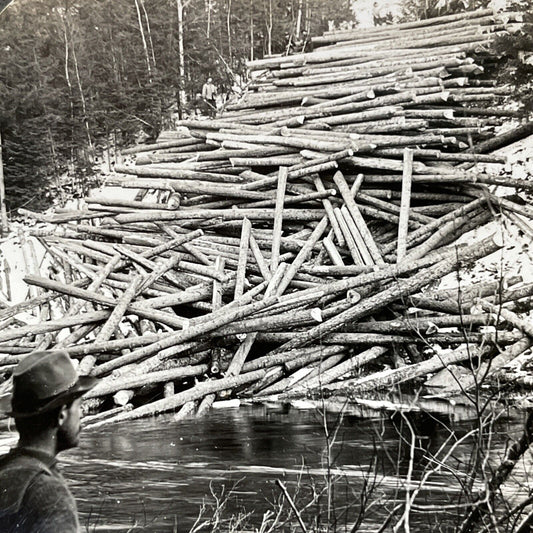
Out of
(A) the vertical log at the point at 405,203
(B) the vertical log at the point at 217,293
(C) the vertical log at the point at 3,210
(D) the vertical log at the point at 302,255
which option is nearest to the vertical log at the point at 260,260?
(D) the vertical log at the point at 302,255

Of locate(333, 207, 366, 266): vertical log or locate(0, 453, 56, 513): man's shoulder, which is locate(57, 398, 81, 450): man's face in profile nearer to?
locate(0, 453, 56, 513): man's shoulder

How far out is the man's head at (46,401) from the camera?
6.80 ft

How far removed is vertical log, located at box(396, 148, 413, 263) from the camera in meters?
12.8

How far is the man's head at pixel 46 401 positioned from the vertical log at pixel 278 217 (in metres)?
10.2

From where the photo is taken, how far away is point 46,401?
2.07m

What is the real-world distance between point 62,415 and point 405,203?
1173cm

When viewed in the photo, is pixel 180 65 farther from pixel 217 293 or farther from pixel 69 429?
pixel 69 429

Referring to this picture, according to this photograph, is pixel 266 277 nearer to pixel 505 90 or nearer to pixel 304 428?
pixel 304 428

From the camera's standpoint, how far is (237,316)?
10.7 m

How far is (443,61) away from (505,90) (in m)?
1.49

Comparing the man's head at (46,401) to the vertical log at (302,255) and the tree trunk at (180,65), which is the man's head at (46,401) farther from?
the tree trunk at (180,65)

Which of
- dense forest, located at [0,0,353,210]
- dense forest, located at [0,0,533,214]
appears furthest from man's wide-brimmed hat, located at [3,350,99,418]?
dense forest, located at [0,0,353,210]

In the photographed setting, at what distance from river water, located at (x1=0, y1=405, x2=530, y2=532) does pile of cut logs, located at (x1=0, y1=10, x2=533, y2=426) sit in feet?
2.29

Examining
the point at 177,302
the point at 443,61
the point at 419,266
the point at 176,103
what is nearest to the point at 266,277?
the point at 177,302
